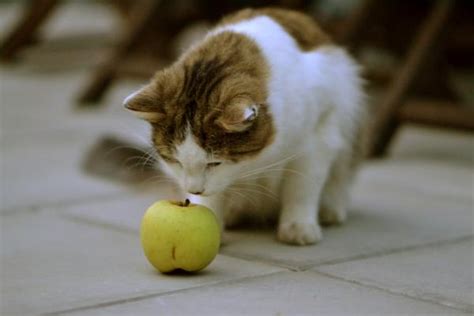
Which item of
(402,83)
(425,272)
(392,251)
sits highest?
(402,83)

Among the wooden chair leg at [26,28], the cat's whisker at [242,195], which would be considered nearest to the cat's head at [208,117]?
the cat's whisker at [242,195]

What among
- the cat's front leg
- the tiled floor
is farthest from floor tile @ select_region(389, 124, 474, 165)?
the cat's front leg

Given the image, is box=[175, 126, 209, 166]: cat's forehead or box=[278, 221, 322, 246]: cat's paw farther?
box=[278, 221, 322, 246]: cat's paw

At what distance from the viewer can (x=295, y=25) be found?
3.66 meters

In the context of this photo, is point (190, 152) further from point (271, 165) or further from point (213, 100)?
point (271, 165)

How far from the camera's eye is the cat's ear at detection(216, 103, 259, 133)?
2818 millimetres

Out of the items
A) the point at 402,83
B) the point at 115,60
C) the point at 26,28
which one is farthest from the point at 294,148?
the point at 26,28

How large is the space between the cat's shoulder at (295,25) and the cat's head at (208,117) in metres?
0.43

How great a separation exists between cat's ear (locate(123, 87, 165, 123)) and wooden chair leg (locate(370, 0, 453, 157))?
2.59 metres

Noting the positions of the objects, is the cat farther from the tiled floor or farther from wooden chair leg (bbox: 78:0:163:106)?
wooden chair leg (bbox: 78:0:163:106)

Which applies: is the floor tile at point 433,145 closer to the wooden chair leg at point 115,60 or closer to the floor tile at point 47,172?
the floor tile at point 47,172

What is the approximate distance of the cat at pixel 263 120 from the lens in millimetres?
2938

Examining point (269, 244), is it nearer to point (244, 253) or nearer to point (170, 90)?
point (244, 253)

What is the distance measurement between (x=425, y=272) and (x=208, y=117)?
89cm
